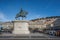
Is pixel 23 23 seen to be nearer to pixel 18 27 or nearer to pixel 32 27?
pixel 18 27

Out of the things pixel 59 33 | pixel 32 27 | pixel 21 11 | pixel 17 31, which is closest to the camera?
pixel 59 33

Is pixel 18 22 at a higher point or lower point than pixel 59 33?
higher

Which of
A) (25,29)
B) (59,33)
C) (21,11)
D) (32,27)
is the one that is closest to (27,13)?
(21,11)

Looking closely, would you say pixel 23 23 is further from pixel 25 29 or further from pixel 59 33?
pixel 59 33

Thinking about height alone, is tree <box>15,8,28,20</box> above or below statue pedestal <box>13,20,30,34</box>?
above

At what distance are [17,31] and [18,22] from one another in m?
2.05

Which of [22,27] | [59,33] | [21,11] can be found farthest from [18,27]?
[59,33]

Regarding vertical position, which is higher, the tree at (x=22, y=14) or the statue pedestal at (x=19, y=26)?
the tree at (x=22, y=14)

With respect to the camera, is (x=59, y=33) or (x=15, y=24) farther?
(x=15, y=24)

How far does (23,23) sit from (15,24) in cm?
186

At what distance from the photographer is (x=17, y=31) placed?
41125 mm

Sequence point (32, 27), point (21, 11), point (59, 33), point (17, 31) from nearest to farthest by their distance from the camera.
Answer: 1. point (59, 33)
2. point (17, 31)
3. point (21, 11)
4. point (32, 27)

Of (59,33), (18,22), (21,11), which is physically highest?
(21,11)

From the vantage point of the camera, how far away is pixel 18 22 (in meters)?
41.2
